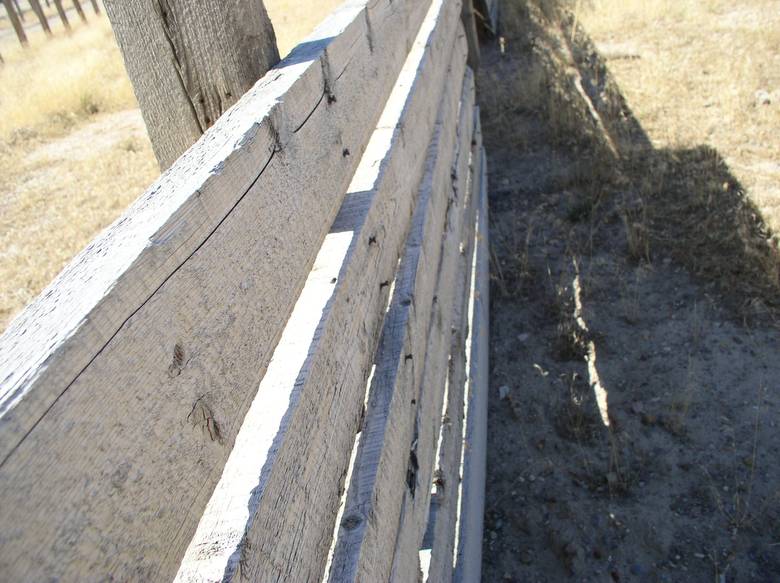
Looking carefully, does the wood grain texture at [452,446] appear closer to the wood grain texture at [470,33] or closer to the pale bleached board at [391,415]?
the pale bleached board at [391,415]

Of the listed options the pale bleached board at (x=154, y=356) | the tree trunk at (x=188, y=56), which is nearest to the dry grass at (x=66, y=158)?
the tree trunk at (x=188, y=56)

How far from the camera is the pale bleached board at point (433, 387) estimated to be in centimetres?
135

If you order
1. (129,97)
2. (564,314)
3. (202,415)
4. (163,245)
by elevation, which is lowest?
(129,97)

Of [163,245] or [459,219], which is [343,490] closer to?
[163,245]

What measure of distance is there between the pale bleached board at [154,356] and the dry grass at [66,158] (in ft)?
12.0

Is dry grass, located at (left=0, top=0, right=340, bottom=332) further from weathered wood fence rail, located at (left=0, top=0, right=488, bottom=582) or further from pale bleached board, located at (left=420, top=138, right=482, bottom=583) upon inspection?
weathered wood fence rail, located at (left=0, top=0, right=488, bottom=582)

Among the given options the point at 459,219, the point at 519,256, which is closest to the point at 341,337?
the point at 459,219

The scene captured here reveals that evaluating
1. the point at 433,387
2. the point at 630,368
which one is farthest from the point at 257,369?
the point at 630,368

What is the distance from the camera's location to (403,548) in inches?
51.2

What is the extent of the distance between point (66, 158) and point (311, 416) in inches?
313

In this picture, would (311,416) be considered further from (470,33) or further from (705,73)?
(705,73)

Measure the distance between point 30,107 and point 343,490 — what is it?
36.1 feet

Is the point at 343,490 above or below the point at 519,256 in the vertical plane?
above

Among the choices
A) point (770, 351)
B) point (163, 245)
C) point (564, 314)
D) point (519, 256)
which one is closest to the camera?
point (163, 245)
